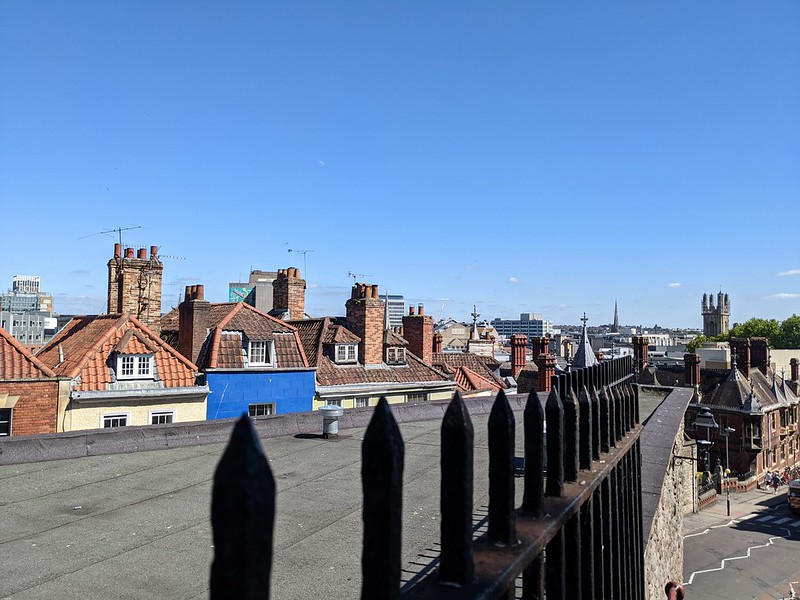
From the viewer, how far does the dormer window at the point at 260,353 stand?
2041 centimetres

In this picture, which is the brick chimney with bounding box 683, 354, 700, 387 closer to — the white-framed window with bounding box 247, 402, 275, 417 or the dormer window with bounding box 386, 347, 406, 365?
the dormer window with bounding box 386, 347, 406, 365

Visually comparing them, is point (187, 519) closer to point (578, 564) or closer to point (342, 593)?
point (342, 593)

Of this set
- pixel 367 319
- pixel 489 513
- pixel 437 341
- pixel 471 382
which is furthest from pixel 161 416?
pixel 437 341

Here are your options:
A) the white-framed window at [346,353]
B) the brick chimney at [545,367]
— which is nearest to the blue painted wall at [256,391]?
the white-framed window at [346,353]

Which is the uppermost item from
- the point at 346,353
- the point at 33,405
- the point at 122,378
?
the point at 346,353

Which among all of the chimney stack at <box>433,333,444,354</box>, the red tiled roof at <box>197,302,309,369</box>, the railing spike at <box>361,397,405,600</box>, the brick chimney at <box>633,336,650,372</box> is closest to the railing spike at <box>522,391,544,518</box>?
the railing spike at <box>361,397,405,600</box>

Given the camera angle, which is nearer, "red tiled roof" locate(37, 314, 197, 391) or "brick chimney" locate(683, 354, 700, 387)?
"red tiled roof" locate(37, 314, 197, 391)

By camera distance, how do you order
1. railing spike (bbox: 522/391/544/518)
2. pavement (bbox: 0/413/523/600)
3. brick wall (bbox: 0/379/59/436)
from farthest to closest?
brick wall (bbox: 0/379/59/436), pavement (bbox: 0/413/523/600), railing spike (bbox: 522/391/544/518)

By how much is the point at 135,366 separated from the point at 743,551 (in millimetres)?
27553

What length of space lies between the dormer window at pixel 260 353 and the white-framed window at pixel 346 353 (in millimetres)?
3331

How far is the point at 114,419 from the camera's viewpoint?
658 inches

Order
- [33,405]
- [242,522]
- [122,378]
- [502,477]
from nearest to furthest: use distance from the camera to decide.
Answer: [242,522] < [502,477] < [33,405] < [122,378]

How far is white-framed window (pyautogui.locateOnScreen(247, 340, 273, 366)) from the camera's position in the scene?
66.9 feet

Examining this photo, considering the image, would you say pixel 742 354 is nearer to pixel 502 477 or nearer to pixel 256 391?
pixel 256 391
